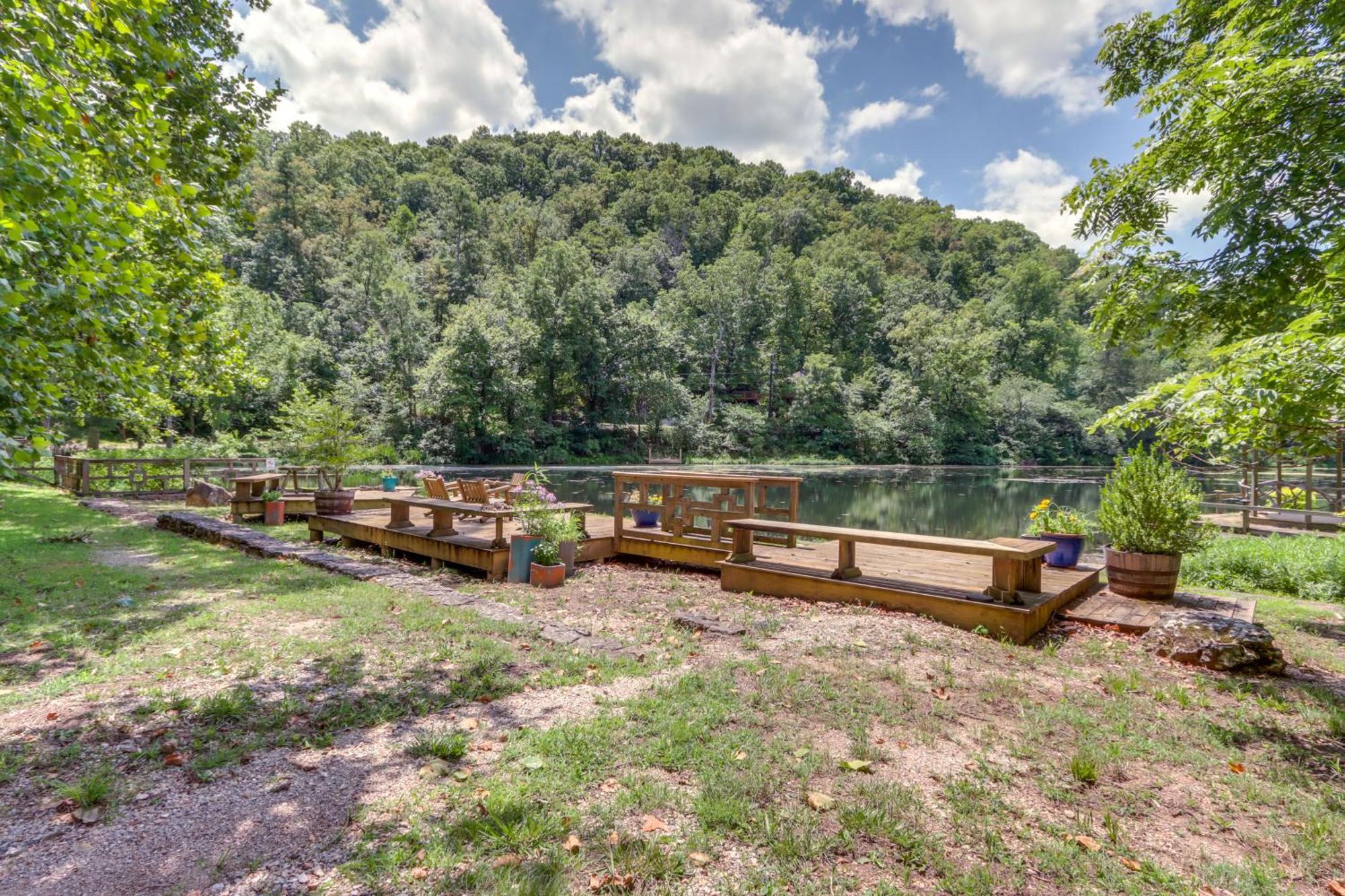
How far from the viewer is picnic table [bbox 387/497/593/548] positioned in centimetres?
682

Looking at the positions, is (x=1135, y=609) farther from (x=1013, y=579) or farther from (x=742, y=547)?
(x=742, y=547)

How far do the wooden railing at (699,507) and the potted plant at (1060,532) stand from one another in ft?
8.79

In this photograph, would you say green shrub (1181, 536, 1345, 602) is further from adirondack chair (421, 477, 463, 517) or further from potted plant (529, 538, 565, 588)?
adirondack chair (421, 477, 463, 517)

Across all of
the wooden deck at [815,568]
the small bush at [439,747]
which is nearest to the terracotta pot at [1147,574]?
the wooden deck at [815,568]

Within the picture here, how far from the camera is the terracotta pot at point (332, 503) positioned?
356 inches

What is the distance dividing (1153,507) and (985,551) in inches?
84.1

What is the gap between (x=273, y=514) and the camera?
421 inches

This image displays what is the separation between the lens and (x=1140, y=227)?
19.4 ft

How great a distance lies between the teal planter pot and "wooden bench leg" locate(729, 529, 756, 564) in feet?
7.04

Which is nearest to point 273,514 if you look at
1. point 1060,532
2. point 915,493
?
point 1060,532

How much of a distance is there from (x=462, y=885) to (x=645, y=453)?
117ft

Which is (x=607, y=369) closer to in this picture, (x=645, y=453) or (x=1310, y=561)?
(x=645, y=453)

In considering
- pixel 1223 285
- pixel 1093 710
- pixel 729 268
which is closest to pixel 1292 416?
pixel 1093 710

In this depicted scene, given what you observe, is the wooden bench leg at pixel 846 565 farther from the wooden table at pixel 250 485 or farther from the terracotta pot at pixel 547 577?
the wooden table at pixel 250 485
